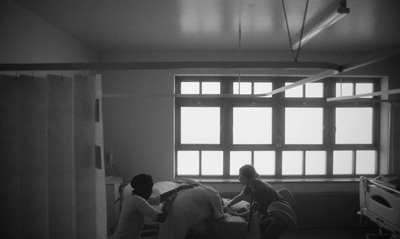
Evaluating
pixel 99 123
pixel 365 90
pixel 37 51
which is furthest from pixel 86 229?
pixel 365 90

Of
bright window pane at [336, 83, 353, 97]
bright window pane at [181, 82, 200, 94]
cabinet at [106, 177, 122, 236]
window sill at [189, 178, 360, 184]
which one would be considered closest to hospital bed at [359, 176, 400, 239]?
window sill at [189, 178, 360, 184]

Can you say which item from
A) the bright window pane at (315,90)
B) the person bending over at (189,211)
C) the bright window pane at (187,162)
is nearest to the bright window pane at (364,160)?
the bright window pane at (315,90)

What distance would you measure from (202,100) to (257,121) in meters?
1.05

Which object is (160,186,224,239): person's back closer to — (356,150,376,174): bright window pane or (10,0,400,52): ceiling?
(10,0,400,52): ceiling

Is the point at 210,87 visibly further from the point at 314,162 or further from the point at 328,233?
the point at 328,233

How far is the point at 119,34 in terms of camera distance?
362 centimetres

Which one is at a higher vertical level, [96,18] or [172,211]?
[96,18]

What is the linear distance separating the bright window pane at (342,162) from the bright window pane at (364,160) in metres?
0.13

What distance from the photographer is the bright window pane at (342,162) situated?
191 inches

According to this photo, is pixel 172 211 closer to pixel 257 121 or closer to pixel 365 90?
pixel 257 121

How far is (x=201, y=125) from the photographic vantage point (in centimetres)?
478

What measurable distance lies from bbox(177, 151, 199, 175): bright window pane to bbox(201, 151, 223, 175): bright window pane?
0.41 feet

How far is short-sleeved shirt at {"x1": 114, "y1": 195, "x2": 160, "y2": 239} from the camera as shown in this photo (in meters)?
2.18

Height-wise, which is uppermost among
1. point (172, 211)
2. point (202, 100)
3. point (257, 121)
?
point (202, 100)
